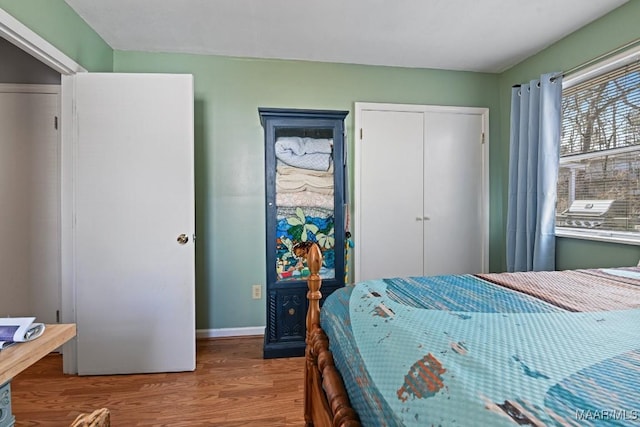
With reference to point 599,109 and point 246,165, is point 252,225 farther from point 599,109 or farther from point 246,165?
point 599,109

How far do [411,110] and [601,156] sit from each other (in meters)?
1.42

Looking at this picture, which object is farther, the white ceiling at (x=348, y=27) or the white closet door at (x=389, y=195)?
the white closet door at (x=389, y=195)

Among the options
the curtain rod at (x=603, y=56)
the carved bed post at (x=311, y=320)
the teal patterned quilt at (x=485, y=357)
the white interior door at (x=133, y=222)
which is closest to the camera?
the teal patterned quilt at (x=485, y=357)

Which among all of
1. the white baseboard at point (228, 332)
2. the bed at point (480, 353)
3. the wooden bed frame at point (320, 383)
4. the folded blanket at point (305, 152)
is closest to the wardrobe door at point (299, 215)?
the folded blanket at point (305, 152)

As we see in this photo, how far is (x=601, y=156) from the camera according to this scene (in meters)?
2.21

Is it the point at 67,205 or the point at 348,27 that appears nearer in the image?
the point at 67,205

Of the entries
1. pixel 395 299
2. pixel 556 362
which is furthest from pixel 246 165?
pixel 556 362

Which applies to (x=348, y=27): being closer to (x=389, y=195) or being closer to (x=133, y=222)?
(x=389, y=195)

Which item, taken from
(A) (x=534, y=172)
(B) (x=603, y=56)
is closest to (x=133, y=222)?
(A) (x=534, y=172)

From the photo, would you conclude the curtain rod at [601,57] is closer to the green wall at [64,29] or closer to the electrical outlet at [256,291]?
the electrical outlet at [256,291]

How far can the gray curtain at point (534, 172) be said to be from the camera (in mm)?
2367

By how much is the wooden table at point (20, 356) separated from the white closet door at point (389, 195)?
2.19m

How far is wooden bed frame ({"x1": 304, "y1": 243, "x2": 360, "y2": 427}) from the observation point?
33.1 inches

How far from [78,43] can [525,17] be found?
299cm
